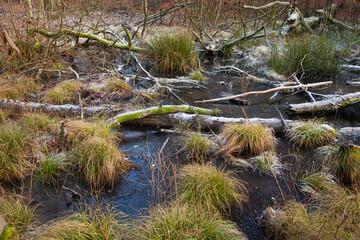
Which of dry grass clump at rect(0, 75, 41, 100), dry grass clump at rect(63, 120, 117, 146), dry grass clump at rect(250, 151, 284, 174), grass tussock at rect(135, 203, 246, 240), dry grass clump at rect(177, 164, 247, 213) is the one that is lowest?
dry grass clump at rect(250, 151, 284, 174)

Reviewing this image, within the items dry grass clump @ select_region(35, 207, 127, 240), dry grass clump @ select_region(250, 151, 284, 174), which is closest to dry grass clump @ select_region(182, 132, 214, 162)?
dry grass clump @ select_region(250, 151, 284, 174)

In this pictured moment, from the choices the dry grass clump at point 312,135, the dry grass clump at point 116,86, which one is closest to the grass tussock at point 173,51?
the dry grass clump at point 116,86

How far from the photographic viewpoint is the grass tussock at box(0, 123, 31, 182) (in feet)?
10.6

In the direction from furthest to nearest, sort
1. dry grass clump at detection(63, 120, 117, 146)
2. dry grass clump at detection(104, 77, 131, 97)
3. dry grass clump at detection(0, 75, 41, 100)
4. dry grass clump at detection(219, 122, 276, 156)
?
dry grass clump at detection(104, 77, 131, 97)
dry grass clump at detection(0, 75, 41, 100)
dry grass clump at detection(219, 122, 276, 156)
dry grass clump at detection(63, 120, 117, 146)

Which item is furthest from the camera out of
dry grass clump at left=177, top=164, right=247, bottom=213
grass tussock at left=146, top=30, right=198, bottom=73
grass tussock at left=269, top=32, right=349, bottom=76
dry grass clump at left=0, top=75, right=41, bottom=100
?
grass tussock at left=146, top=30, right=198, bottom=73

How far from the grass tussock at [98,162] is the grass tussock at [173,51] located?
15.9ft

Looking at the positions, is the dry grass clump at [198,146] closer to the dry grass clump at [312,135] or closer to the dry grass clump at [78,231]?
the dry grass clump at [312,135]

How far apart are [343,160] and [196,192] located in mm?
2111

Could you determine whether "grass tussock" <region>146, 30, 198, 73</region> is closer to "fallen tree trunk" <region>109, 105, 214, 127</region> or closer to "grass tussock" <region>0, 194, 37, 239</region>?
"fallen tree trunk" <region>109, 105, 214, 127</region>

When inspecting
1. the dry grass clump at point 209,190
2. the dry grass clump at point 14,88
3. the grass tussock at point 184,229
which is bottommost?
the dry grass clump at point 209,190

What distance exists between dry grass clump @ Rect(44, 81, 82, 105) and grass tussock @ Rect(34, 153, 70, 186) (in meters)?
2.54

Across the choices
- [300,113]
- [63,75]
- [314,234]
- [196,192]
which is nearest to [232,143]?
[196,192]

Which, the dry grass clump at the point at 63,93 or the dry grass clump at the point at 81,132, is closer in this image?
the dry grass clump at the point at 81,132

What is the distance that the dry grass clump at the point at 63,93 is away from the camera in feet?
18.8
